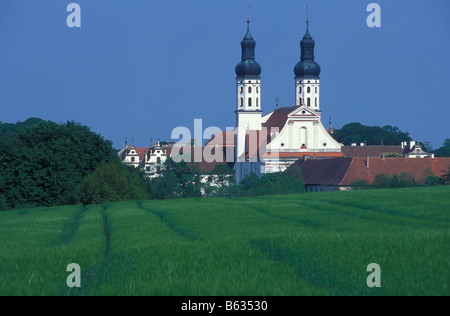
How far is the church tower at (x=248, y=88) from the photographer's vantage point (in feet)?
483

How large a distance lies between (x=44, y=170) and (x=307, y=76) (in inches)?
3506

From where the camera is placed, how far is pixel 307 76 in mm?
151375

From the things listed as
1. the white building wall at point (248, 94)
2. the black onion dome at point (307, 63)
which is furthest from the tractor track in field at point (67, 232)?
the black onion dome at point (307, 63)

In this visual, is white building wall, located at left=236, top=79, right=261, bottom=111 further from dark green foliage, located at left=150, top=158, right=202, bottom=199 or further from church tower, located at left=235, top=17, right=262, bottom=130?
dark green foliage, located at left=150, top=158, right=202, bottom=199

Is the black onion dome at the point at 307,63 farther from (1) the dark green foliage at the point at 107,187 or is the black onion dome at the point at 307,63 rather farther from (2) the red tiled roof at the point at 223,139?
(1) the dark green foliage at the point at 107,187

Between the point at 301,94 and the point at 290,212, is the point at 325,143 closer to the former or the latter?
the point at 301,94

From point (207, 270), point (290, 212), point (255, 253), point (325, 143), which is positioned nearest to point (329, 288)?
point (207, 270)

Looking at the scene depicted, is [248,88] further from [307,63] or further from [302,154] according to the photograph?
[302,154]

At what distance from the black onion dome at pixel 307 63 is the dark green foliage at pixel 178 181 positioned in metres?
37.6

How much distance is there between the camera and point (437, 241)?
1850 cm

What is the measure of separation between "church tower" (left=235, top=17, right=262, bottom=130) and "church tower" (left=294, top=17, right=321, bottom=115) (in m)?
8.44

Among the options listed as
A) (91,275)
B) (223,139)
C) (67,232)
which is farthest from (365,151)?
(91,275)

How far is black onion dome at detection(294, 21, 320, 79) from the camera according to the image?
150 m
